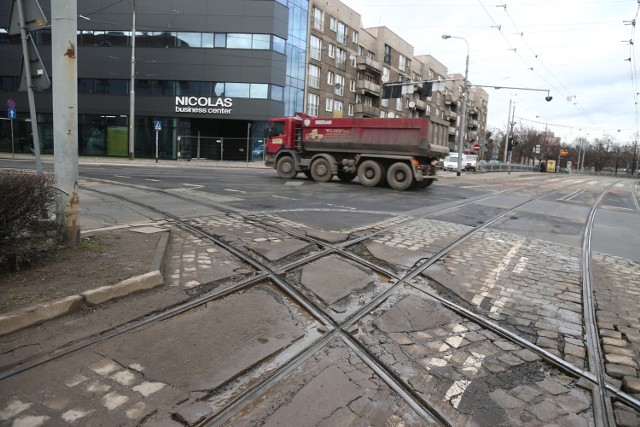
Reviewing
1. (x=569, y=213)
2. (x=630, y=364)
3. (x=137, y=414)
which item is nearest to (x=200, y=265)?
(x=137, y=414)

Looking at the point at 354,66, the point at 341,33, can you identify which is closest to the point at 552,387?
the point at 341,33

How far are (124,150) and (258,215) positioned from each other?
113ft

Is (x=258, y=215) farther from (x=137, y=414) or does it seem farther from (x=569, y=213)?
(x=569, y=213)

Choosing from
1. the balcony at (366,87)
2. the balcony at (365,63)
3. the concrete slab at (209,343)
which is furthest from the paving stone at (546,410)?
the balcony at (365,63)

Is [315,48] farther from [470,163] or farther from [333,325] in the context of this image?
[333,325]

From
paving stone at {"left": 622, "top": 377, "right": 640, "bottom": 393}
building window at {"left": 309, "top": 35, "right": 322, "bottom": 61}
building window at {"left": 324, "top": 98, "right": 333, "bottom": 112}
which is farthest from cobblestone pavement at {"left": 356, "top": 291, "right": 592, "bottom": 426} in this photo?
building window at {"left": 324, "top": 98, "right": 333, "bottom": 112}

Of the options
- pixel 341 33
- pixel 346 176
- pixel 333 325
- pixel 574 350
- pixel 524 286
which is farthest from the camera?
pixel 341 33

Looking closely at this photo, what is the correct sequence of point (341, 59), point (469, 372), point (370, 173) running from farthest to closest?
point (341, 59), point (370, 173), point (469, 372)

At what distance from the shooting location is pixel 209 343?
3.53m

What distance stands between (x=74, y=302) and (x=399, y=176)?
48.3ft

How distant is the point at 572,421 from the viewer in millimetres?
2811

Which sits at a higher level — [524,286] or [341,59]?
[341,59]

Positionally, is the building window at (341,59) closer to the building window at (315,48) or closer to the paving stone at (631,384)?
the building window at (315,48)

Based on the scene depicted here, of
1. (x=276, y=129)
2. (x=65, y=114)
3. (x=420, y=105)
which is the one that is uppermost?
(x=420, y=105)
